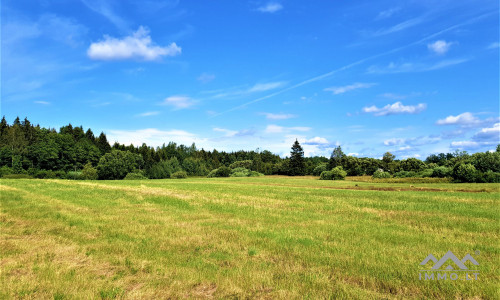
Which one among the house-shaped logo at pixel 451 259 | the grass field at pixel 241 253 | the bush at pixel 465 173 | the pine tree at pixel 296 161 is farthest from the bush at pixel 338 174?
the house-shaped logo at pixel 451 259

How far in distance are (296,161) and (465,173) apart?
3402 inches

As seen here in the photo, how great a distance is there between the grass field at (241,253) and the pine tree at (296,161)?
4764 inches

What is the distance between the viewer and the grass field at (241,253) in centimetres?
669

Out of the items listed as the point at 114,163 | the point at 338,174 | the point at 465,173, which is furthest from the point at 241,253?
the point at 114,163

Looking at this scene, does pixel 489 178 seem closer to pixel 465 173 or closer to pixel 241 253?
pixel 465 173

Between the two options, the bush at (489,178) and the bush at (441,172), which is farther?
the bush at (441,172)

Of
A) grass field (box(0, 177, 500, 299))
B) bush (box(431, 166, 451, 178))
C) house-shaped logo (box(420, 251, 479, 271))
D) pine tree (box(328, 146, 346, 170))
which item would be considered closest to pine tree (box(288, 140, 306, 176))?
pine tree (box(328, 146, 346, 170))

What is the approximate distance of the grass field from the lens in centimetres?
669

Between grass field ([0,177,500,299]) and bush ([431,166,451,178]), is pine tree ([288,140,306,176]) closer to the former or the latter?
bush ([431,166,451,178])

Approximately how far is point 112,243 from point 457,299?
34.9 feet

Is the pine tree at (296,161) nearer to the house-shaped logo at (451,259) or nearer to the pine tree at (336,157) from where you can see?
the pine tree at (336,157)

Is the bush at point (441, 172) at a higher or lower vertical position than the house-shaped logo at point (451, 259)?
higher

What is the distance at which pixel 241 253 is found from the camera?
937 cm

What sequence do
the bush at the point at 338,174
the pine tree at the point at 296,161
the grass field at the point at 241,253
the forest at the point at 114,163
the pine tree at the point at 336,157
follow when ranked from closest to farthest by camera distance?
the grass field at the point at 241,253, the bush at the point at 338,174, the forest at the point at 114,163, the pine tree at the point at 336,157, the pine tree at the point at 296,161
